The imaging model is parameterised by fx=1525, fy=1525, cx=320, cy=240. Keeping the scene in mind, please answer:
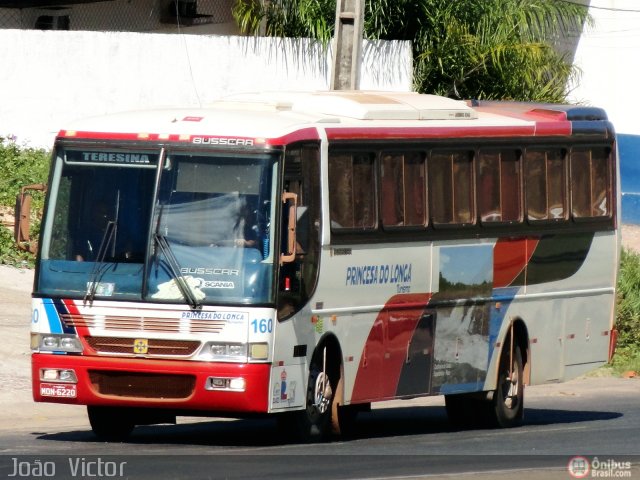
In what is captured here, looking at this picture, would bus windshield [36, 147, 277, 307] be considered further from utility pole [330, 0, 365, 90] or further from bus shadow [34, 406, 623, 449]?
utility pole [330, 0, 365, 90]

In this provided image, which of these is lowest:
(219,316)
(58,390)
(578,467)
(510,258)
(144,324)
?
(578,467)

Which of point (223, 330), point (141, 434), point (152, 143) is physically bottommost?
point (141, 434)

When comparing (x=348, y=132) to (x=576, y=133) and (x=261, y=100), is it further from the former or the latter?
(x=576, y=133)

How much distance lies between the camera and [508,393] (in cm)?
1571

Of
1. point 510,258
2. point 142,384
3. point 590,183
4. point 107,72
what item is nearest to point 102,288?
point 142,384

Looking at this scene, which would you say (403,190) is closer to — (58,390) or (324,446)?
(324,446)

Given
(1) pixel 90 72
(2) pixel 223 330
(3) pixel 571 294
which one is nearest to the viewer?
(2) pixel 223 330

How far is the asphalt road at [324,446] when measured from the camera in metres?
10.5

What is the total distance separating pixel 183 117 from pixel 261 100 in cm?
148

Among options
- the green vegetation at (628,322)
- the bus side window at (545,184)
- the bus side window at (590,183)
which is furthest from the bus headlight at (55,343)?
the green vegetation at (628,322)

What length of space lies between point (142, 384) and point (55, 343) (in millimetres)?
792

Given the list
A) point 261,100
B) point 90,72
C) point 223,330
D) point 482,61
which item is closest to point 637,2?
point 482,61

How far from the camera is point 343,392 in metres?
13.0

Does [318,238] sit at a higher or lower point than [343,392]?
higher
